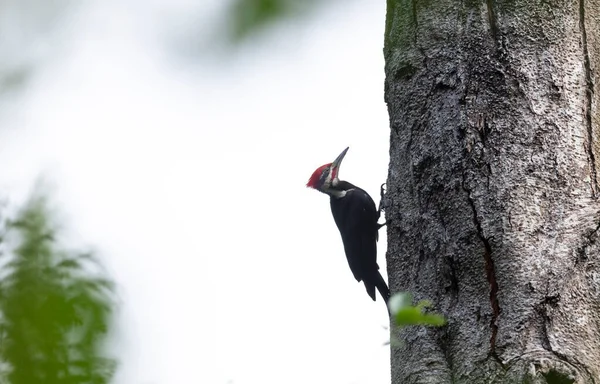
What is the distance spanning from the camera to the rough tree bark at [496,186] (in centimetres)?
208

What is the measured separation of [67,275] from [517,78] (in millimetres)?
2010

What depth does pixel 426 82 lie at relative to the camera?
8.96 ft

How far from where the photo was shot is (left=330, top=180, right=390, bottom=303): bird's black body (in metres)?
5.74

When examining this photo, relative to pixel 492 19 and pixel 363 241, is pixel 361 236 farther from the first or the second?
pixel 492 19

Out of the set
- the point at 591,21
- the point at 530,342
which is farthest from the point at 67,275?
the point at 591,21

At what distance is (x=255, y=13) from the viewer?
1.02 metres

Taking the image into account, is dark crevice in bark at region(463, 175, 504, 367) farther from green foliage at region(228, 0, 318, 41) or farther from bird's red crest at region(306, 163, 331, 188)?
bird's red crest at region(306, 163, 331, 188)

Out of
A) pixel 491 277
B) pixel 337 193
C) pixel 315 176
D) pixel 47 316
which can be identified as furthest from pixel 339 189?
pixel 47 316

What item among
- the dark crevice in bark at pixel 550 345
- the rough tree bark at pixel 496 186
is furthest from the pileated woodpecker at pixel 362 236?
the dark crevice in bark at pixel 550 345

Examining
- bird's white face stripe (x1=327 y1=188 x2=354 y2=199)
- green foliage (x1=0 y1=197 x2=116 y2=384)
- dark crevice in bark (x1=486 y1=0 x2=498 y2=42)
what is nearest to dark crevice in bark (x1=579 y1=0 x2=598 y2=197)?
dark crevice in bark (x1=486 y1=0 x2=498 y2=42)

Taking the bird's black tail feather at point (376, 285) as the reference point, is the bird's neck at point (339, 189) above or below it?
above

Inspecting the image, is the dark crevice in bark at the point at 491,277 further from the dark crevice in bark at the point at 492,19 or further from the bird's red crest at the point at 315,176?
the bird's red crest at the point at 315,176

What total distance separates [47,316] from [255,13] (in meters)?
0.47

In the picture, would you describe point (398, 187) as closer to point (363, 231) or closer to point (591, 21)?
point (591, 21)
